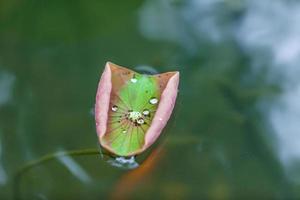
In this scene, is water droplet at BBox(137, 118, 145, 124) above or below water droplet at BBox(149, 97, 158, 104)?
below

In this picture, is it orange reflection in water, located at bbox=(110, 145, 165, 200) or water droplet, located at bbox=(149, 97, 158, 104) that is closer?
water droplet, located at bbox=(149, 97, 158, 104)

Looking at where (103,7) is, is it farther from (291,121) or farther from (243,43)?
(291,121)

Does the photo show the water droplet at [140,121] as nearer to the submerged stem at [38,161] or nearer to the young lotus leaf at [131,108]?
the young lotus leaf at [131,108]

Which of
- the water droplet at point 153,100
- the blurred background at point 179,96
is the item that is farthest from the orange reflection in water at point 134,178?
the water droplet at point 153,100

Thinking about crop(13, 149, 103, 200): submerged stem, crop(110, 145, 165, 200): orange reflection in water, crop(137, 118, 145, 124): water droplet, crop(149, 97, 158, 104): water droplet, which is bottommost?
crop(13, 149, 103, 200): submerged stem

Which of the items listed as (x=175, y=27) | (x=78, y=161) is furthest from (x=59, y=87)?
(x=175, y=27)

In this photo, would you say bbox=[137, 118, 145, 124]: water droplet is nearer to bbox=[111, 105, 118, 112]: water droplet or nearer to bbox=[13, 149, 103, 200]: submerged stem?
bbox=[111, 105, 118, 112]: water droplet

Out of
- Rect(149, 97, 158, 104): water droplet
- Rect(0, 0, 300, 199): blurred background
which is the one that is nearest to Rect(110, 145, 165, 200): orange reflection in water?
Rect(0, 0, 300, 199): blurred background

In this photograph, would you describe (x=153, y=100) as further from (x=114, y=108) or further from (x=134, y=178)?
(x=134, y=178)
